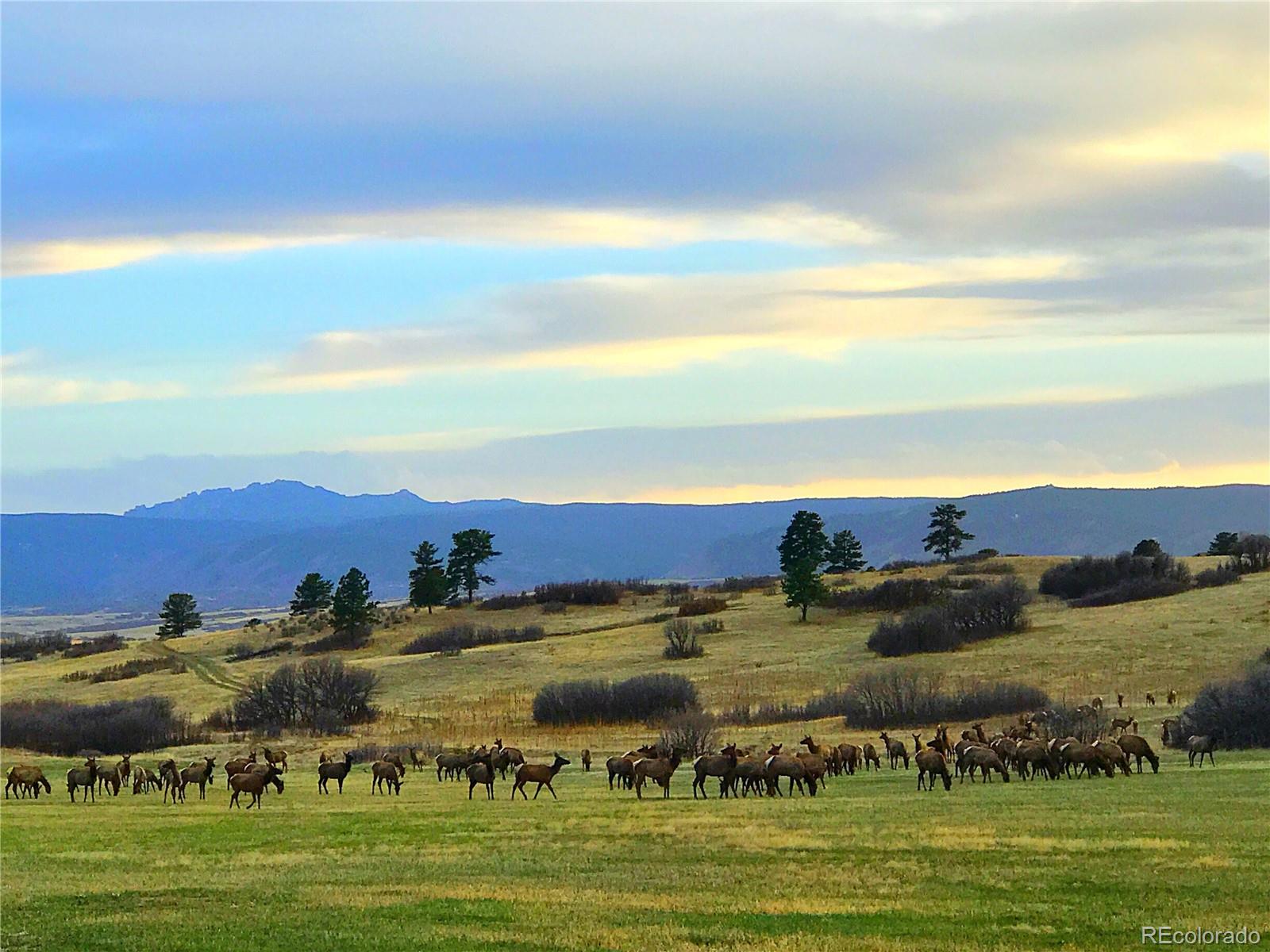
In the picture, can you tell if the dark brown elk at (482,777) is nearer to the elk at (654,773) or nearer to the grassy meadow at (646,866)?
the grassy meadow at (646,866)

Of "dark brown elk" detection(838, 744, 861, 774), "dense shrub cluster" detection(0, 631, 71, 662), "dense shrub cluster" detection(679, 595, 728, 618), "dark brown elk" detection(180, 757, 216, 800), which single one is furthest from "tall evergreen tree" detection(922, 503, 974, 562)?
"dark brown elk" detection(180, 757, 216, 800)

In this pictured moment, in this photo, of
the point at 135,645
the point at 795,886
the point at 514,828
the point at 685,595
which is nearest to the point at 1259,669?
the point at 514,828

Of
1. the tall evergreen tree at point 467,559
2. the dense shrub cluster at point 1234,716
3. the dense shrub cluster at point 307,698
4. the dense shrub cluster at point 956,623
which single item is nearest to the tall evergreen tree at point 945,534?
the dense shrub cluster at point 956,623

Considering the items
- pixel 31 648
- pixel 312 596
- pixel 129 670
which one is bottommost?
pixel 129 670

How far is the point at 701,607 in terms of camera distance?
347ft

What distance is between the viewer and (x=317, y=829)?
29.9 m

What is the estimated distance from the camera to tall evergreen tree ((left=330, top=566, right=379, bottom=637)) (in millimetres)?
108500

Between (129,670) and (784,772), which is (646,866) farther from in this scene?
(129,670)

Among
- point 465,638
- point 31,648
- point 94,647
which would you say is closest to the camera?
point 465,638

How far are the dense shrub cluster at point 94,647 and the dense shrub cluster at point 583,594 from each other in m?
34.1

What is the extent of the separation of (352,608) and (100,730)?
153ft

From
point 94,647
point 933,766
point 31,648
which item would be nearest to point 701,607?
point 94,647

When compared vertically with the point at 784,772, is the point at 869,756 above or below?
below

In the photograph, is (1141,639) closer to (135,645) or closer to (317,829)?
(317,829)
